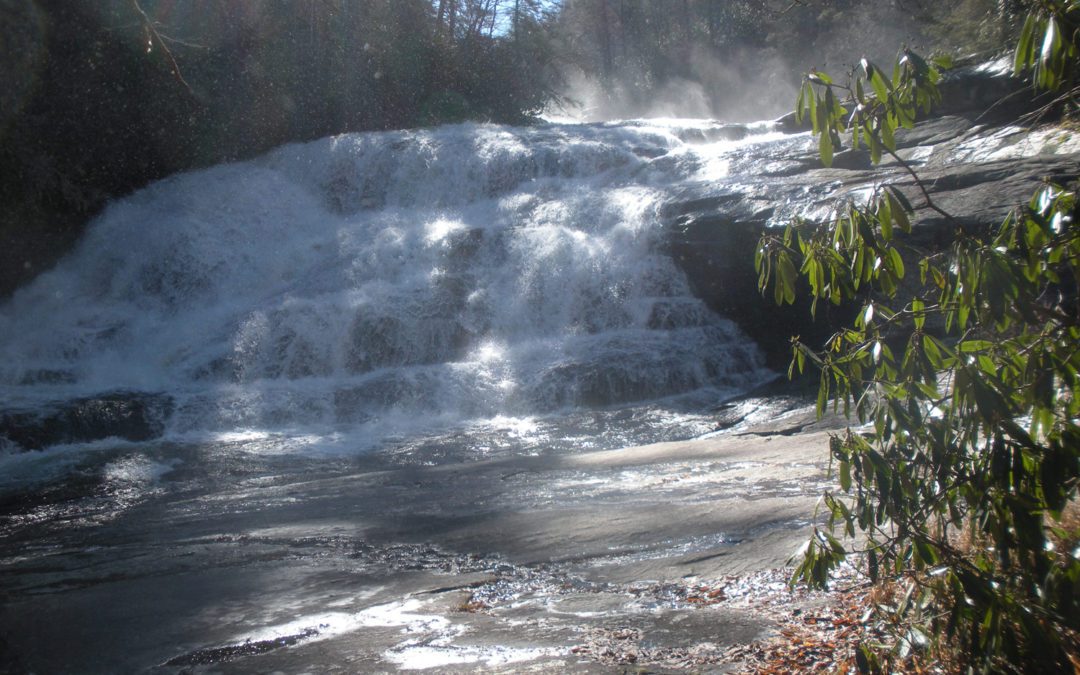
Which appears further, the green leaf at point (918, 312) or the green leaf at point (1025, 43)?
the green leaf at point (918, 312)

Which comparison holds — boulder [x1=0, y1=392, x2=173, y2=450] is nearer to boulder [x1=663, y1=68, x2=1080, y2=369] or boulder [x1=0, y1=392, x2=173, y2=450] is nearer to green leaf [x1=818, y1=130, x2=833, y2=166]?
boulder [x1=663, y1=68, x2=1080, y2=369]

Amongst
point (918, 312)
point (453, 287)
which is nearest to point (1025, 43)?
point (918, 312)

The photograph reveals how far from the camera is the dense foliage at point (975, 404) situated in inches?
83.7

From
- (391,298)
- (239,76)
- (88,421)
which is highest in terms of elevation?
(239,76)

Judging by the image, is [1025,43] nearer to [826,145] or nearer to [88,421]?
[826,145]

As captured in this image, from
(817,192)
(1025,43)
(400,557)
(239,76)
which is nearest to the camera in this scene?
(1025,43)

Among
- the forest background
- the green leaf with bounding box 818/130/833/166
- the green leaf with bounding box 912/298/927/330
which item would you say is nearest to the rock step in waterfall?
the forest background

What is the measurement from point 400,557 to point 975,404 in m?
3.66

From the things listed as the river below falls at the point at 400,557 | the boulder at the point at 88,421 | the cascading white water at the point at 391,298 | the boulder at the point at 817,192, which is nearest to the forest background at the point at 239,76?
the cascading white water at the point at 391,298

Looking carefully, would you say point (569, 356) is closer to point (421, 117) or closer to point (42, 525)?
point (42, 525)

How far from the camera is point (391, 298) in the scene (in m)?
13.0

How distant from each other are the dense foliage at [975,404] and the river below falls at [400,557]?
3.58ft

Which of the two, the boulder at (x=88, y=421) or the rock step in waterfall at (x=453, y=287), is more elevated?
the rock step in waterfall at (x=453, y=287)

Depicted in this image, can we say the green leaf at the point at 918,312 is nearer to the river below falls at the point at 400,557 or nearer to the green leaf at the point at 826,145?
the green leaf at the point at 826,145
